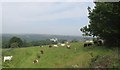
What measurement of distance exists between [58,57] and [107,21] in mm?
7173

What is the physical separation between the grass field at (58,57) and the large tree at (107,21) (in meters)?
1.63

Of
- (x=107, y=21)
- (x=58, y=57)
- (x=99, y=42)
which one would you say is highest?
(x=107, y=21)

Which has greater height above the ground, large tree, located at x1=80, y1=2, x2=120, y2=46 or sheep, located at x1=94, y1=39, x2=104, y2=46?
large tree, located at x1=80, y1=2, x2=120, y2=46

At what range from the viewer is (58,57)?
32.1 metres

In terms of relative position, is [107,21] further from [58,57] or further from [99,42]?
[58,57]

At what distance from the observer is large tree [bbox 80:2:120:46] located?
102 ft

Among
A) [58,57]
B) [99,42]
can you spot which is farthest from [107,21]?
[58,57]

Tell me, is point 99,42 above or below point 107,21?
below

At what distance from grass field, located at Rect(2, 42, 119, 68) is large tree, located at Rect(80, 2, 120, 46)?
1628 millimetres

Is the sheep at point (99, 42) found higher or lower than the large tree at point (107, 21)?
lower

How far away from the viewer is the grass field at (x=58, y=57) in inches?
1165

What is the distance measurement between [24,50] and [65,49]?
5.83 metres

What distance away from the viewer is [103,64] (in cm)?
2158

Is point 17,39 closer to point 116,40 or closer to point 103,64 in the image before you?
point 116,40
